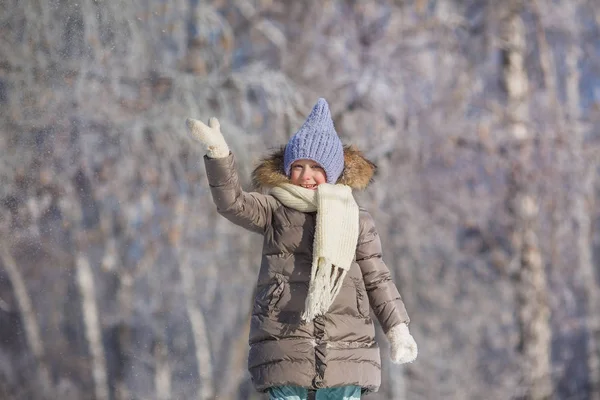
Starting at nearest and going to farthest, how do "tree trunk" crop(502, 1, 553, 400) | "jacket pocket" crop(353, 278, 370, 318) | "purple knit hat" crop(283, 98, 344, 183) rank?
1. "jacket pocket" crop(353, 278, 370, 318)
2. "purple knit hat" crop(283, 98, 344, 183)
3. "tree trunk" crop(502, 1, 553, 400)

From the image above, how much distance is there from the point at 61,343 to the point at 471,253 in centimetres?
495

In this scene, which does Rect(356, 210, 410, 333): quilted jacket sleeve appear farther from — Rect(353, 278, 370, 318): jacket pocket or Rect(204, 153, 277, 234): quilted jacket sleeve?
Rect(204, 153, 277, 234): quilted jacket sleeve

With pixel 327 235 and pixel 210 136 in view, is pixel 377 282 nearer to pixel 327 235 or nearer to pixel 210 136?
pixel 327 235

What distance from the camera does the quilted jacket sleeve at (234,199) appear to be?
3945 mm

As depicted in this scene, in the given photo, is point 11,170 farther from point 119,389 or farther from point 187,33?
point 119,389

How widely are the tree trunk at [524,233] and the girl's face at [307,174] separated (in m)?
7.75

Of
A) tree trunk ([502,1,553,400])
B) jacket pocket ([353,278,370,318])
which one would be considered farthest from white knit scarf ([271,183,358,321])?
tree trunk ([502,1,553,400])

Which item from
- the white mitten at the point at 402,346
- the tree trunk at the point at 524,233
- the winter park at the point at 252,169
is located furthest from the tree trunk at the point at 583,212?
the white mitten at the point at 402,346

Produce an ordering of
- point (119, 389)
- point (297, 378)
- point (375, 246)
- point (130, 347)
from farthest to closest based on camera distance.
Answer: point (130, 347)
point (119, 389)
point (375, 246)
point (297, 378)

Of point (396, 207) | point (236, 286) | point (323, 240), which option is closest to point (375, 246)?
point (323, 240)

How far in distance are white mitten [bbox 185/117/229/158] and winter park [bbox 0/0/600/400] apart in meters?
3.83

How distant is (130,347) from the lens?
11977 millimetres

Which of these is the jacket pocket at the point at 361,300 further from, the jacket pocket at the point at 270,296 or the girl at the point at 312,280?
the jacket pocket at the point at 270,296

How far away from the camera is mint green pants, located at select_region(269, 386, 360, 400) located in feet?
→ 13.2
